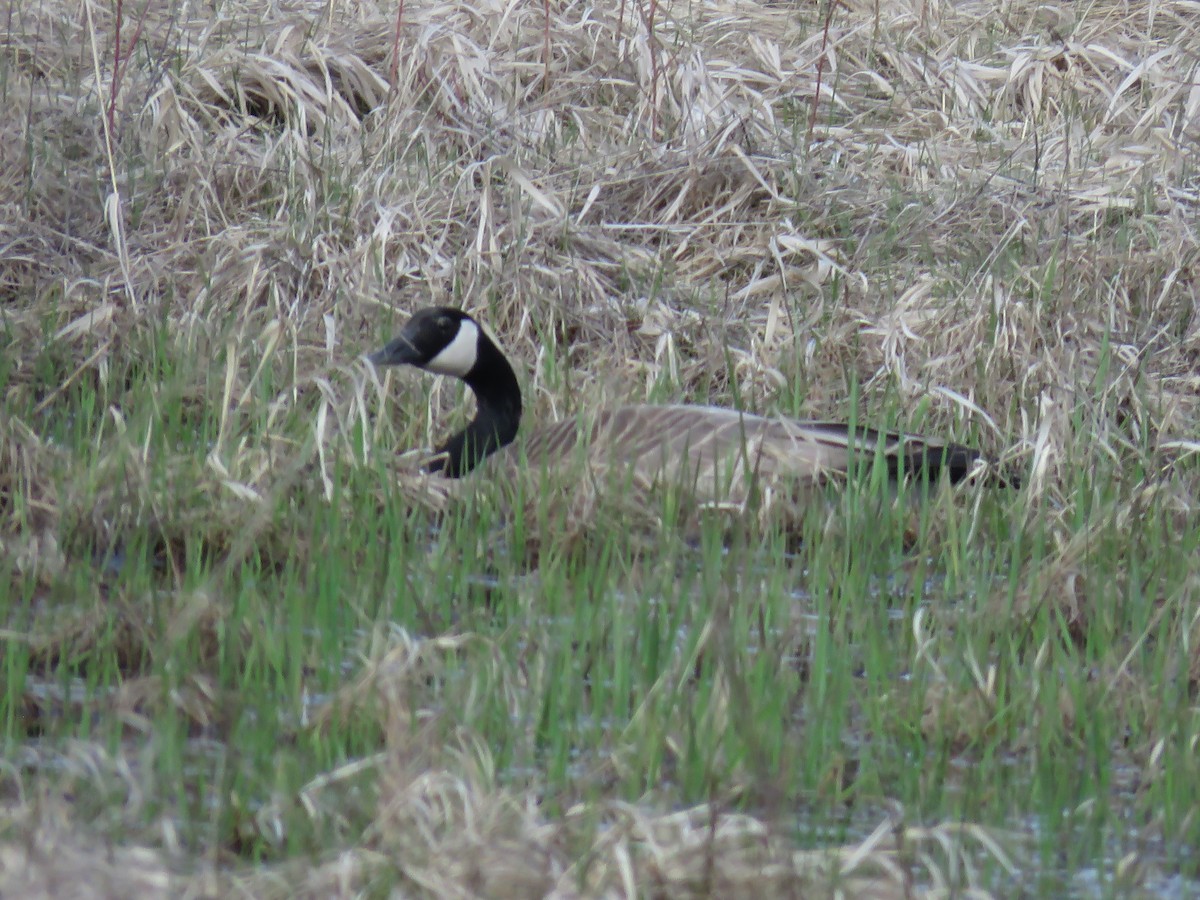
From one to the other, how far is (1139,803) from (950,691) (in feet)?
1.49

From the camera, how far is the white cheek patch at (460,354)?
5.57 m

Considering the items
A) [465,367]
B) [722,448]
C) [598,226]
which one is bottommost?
[722,448]

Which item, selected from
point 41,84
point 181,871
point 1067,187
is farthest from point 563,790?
point 41,84

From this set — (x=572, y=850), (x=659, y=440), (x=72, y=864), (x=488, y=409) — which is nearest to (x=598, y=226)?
(x=488, y=409)

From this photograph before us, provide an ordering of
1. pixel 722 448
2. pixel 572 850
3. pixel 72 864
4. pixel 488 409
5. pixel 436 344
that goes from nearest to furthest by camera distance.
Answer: pixel 72 864, pixel 572 850, pixel 722 448, pixel 436 344, pixel 488 409

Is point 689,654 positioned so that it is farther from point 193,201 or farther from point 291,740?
point 193,201

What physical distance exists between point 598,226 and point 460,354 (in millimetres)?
1518

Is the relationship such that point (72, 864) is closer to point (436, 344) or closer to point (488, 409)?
point (436, 344)

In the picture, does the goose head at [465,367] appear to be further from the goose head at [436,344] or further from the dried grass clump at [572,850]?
the dried grass clump at [572,850]

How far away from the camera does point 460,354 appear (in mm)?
5625

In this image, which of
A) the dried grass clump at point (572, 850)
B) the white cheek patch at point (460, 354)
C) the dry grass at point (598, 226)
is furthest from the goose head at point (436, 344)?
the dried grass clump at point (572, 850)

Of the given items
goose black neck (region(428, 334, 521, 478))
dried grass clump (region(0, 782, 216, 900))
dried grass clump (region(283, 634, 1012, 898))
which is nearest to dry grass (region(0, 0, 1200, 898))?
goose black neck (region(428, 334, 521, 478))

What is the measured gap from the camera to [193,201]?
6820 millimetres

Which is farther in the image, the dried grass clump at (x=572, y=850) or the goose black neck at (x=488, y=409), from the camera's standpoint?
the goose black neck at (x=488, y=409)
